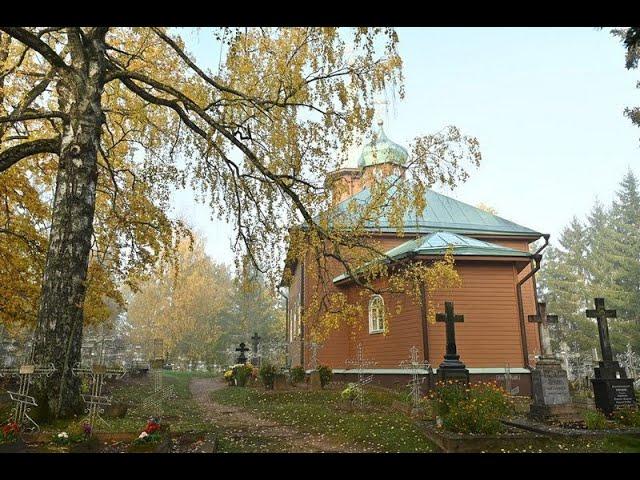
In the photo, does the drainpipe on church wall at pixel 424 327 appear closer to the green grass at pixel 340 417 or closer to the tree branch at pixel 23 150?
the green grass at pixel 340 417

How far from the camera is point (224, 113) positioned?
892cm

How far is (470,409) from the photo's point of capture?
25.0 ft

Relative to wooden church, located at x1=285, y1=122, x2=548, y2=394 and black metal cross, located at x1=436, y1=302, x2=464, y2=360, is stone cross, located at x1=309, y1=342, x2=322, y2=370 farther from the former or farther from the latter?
black metal cross, located at x1=436, y1=302, x2=464, y2=360

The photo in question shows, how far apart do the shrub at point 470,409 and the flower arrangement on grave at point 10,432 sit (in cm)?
634

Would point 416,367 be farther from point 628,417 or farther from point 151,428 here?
point 151,428

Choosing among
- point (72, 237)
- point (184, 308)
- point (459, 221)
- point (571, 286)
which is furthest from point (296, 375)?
point (571, 286)

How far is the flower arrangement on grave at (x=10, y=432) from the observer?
214 inches

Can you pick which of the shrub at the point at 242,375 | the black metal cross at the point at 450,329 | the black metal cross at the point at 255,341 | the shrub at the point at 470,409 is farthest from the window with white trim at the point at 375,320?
the black metal cross at the point at 255,341

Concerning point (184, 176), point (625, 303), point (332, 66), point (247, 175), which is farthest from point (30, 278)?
point (625, 303)

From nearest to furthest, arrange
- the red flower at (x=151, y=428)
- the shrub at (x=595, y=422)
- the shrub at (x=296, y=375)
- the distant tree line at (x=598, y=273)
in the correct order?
the red flower at (x=151, y=428) → the shrub at (x=595, y=422) → the shrub at (x=296, y=375) → the distant tree line at (x=598, y=273)

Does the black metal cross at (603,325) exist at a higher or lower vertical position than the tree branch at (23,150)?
lower

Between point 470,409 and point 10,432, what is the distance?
6.59 metres

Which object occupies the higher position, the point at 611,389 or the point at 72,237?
the point at 72,237
